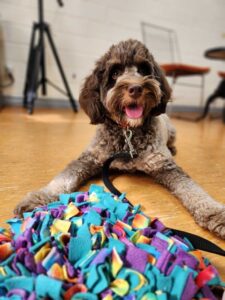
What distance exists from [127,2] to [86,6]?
75 cm

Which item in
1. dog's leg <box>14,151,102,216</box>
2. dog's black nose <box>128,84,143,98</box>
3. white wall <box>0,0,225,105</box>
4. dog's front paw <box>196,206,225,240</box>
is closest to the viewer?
dog's front paw <box>196,206,225,240</box>

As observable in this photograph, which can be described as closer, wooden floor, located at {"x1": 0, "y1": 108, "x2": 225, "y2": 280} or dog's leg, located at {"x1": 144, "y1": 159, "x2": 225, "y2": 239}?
dog's leg, located at {"x1": 144, "y1": 159, "x2": 225, "y2": 239}

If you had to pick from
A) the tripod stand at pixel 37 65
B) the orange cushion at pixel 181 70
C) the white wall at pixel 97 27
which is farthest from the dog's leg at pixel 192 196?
the white wall at pixel 97 27

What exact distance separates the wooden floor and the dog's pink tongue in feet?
1.18

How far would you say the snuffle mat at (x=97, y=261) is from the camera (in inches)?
25.4

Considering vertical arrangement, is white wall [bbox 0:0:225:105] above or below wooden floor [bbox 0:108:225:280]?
above

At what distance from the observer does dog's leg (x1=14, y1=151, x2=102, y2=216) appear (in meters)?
1.11

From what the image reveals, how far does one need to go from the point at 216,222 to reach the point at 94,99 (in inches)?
31.4

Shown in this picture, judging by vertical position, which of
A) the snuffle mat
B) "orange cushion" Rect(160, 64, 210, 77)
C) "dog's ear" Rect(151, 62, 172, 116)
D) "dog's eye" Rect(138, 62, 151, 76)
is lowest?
the snuffle mat

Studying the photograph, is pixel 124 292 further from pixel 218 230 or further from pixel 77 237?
pixel 218 230

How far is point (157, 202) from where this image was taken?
1.29 m

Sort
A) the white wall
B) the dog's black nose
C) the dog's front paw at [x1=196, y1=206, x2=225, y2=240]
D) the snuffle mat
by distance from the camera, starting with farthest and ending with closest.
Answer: the white wall → the dog's black nose → the dog's front paw at [x1=196, y1=206, x2=225, y2=240] → the snuffle mat

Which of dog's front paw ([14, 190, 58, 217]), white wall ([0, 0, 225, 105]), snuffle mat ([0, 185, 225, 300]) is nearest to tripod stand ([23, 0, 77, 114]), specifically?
white wall ([0, 0, 225, 105])

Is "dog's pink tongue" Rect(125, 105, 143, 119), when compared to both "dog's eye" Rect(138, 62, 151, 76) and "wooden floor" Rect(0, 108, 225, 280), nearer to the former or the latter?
"dog's eye" Rect(138, 62, 151, 76)
